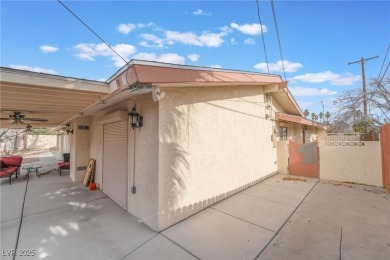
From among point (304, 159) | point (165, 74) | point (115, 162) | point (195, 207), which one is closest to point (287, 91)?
point (304, 159)

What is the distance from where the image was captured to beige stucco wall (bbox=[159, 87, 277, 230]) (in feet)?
13.7

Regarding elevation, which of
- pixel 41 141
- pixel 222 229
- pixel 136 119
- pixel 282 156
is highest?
pixel 136 119

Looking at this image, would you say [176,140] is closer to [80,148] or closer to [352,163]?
[80,148]

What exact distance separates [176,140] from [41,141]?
38.3 metres

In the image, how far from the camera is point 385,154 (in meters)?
6.58

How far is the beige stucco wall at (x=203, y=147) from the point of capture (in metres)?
4.18

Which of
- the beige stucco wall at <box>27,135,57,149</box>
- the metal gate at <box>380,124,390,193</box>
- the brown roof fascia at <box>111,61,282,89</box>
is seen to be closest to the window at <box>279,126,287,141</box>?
the metal gate at <box>380,124,390,193</box>

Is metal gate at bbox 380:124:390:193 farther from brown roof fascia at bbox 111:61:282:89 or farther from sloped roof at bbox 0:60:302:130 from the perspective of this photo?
sloped roof at bbox 0:60:302:130

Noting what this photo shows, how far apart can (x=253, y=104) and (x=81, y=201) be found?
7.48 meters

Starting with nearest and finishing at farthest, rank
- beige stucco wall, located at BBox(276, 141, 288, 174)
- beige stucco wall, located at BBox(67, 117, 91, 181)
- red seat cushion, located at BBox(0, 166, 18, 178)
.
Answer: red seat cushion, located at BBox(0, 166, 18, 178) → beige stucco wall, located at BBox(67, 117, 91, 181) → beige stucco wall, located at BBox(276, 141, 288, 174)

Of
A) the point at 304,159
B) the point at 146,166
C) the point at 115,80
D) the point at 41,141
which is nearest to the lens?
the point at 115,80

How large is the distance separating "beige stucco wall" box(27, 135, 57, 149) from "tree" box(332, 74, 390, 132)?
1620 inches

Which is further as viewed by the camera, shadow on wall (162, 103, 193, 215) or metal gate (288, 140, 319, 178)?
metal gate (288, 140, 319, 178)

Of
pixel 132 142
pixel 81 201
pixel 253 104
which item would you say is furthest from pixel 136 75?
pixel 253 104
